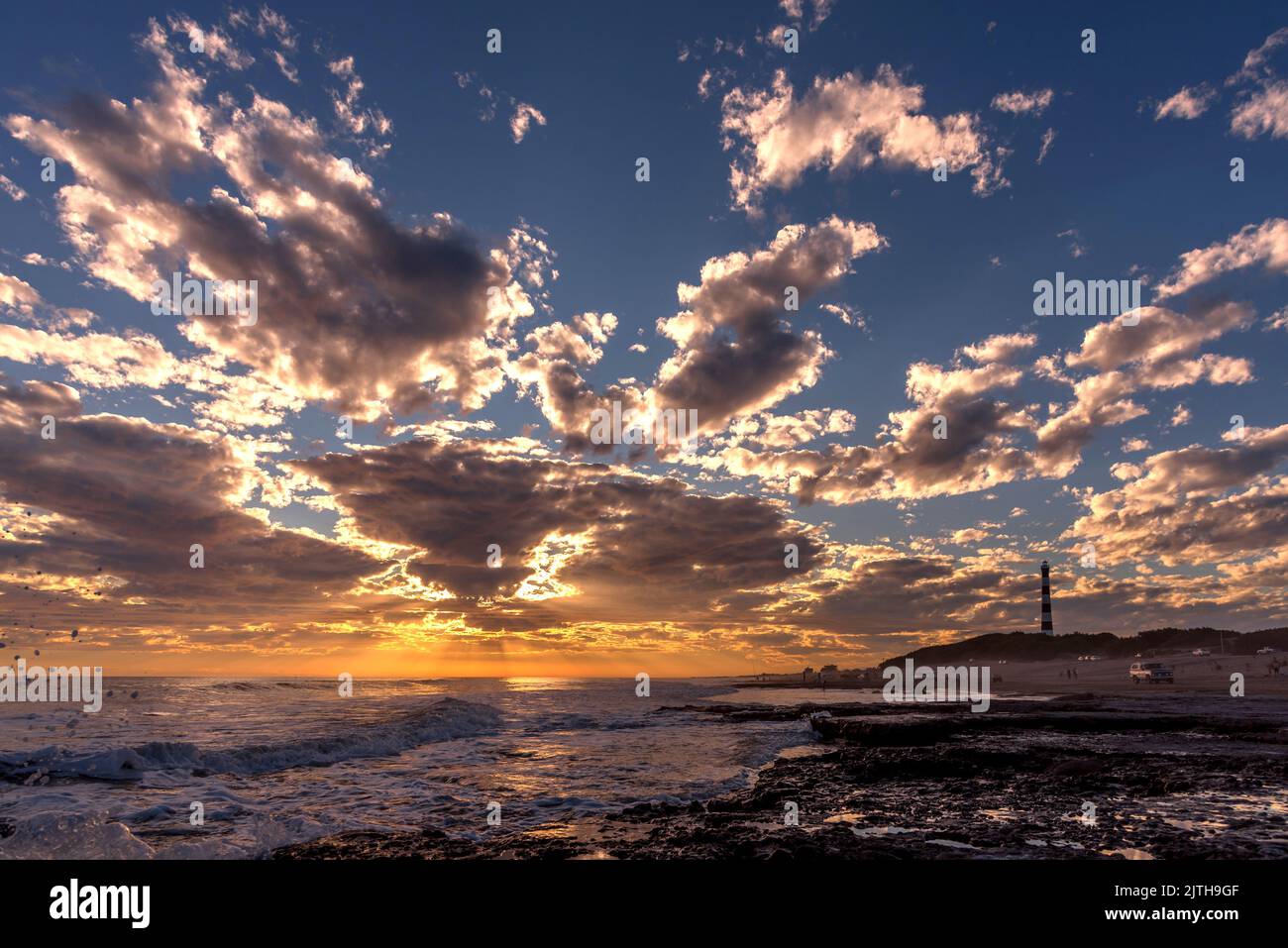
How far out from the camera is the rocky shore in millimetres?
9352

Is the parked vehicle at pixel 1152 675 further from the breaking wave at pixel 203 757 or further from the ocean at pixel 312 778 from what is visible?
the breaking wave at pixel 203 757

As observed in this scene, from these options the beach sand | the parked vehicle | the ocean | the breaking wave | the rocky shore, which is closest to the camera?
the rocky shore

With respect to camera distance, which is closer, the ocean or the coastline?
the coastline

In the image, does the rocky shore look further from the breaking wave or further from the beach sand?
the beach sand

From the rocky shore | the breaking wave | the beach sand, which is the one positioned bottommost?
the beach sand

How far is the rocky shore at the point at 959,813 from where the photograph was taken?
Result: 9.35m

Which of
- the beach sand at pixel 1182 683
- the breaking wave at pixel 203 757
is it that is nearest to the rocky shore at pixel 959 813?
the breaking wave at pixel 203 757

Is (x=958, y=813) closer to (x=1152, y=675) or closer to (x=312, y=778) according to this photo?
(x=312, y=778)

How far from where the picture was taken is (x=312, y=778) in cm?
1903

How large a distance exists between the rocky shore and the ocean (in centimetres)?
146

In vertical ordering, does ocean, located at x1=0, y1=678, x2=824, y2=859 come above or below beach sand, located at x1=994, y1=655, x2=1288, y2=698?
above

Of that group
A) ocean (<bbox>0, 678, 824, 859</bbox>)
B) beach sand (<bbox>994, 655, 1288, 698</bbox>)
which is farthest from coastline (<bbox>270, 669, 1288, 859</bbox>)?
beach sand (<bbox>994, 655, 1288, 698</bbox>)

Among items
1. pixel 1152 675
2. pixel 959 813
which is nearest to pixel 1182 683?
pixel 1152 675
